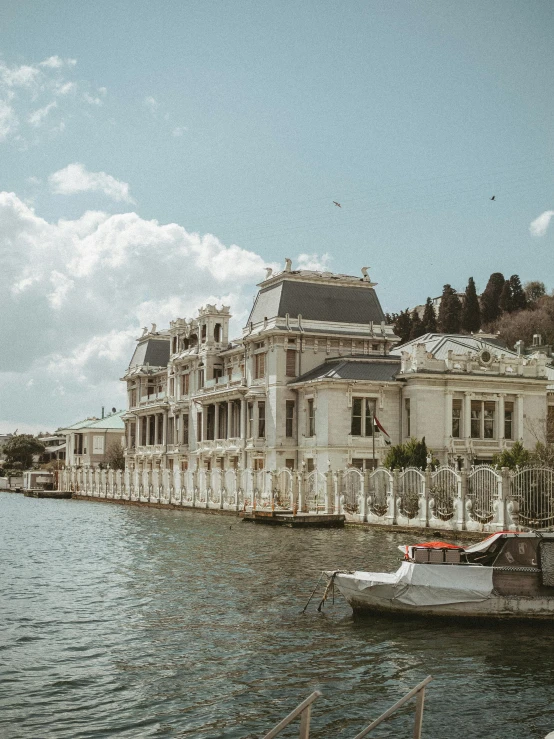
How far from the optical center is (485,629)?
20.3m

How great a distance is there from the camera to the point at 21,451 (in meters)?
150

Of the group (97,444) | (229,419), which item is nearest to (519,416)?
(229,419)

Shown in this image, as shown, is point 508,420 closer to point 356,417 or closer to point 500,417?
point 500,417

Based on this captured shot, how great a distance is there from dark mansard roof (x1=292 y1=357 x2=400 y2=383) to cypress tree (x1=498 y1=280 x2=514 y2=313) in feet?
229

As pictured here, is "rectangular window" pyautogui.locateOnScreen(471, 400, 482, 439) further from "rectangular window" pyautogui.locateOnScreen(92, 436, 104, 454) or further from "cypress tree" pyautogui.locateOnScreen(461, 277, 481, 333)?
"rectangular window" pyautogui.locateOnScreen(92, 436, 104, 454)

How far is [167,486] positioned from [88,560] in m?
38.2

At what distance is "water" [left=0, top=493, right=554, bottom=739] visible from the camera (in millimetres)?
14086

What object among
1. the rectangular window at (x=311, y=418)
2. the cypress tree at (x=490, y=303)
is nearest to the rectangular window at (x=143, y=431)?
the rectangular window at (x=311, y=418)

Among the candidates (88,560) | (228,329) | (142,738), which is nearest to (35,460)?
(228,329)

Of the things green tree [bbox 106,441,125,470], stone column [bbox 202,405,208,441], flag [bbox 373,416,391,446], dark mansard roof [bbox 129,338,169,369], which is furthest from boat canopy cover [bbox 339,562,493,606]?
green tree [bbox 106,441,125,470]

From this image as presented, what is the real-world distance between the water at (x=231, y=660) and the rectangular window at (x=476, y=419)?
33.2 metres

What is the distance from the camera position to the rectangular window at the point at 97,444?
119312 millimetres

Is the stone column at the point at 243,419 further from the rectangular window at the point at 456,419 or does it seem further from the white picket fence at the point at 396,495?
the rectangular window at the point at 456,419

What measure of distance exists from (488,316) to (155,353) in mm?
53832
